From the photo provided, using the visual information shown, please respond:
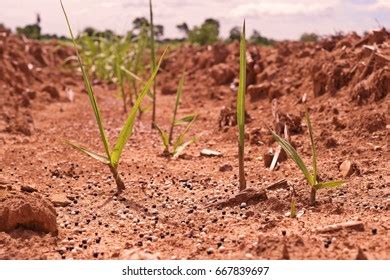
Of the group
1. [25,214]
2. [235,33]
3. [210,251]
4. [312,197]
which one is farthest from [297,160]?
[235,33]

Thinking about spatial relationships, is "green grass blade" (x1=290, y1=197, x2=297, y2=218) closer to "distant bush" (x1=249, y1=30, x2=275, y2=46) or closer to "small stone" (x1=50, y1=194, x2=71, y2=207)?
"small stone" (x1=50, y1=194, x2=71, y2=207)

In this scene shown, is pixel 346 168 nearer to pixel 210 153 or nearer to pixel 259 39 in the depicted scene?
pixel 210 153

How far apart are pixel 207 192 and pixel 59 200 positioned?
0.82 meters

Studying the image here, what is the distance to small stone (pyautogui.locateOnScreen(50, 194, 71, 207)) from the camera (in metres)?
3.09

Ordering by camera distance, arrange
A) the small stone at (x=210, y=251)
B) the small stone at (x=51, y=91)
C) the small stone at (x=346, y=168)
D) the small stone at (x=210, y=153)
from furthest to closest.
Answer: the small stone at (x=51, y=91) < the small stone at (x=210, y=153) < the small stone at (x=346, y=168) < the small stone at (x=210, y=251)

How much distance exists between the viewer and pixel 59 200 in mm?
3113

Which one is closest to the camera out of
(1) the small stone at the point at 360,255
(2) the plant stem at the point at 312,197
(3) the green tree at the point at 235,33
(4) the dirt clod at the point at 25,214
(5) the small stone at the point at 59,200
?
(1) the small stone at the point at 360,255

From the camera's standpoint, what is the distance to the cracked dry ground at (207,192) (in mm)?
2412

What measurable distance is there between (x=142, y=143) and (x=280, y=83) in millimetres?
1996

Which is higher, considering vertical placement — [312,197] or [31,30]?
[31,30]

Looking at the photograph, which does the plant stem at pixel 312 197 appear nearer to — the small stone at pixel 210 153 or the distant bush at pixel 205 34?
the small stone at pixel 210 153

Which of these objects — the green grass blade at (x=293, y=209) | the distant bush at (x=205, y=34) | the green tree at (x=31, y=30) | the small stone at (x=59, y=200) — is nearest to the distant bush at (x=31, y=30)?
the green tree at (x=31, y=30)
